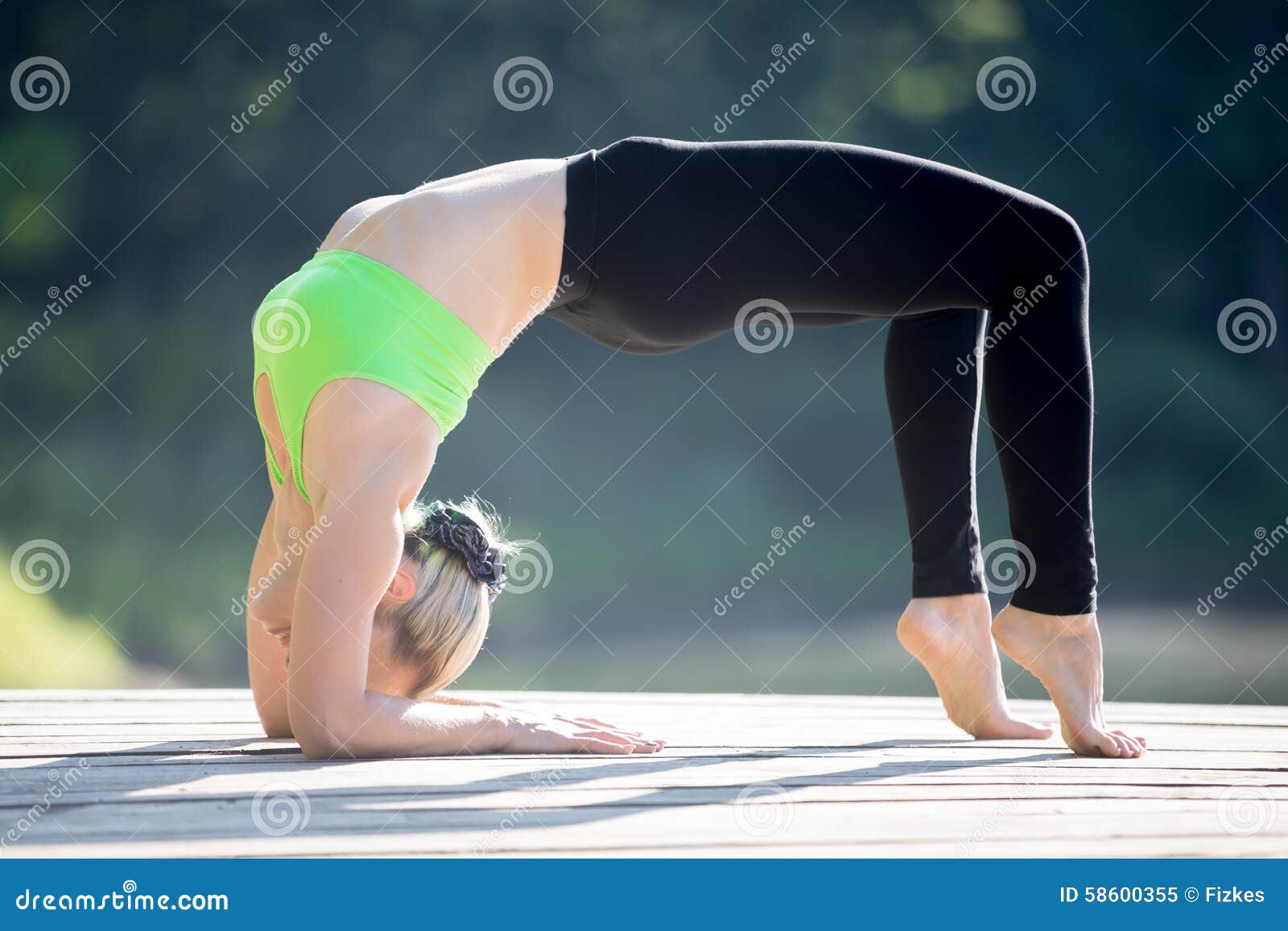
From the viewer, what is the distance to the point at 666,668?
604cm

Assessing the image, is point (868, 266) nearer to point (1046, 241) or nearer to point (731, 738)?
point (1046, 241)

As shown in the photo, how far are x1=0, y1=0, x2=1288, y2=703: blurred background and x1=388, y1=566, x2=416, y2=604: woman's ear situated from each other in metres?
3.67

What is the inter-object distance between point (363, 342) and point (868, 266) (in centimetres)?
65

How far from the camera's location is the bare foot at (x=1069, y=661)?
66.8 inches

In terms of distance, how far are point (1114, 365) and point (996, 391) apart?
4.95m

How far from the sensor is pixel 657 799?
136cm

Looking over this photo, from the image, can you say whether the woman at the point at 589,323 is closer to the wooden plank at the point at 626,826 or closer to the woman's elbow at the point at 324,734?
the woman's elbow at the point at 324,734

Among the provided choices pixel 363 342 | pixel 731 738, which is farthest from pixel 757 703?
pixel 363 342

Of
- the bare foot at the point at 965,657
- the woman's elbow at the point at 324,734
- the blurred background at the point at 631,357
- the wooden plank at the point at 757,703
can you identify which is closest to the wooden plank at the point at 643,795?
the woman's elbow at the point at 324,734

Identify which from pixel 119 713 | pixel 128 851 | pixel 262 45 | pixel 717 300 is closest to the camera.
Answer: pixel 128 851

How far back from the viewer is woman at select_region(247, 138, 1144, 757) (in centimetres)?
157

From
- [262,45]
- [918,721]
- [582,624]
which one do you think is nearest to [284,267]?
[262,45]

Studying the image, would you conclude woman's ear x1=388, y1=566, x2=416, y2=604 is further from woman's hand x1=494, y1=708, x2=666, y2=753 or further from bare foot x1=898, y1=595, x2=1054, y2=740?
bare foot x1=898, y1=595, x2=1054, y2=740

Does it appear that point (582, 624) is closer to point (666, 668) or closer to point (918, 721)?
point (666, 668)
